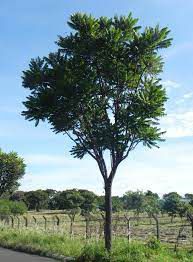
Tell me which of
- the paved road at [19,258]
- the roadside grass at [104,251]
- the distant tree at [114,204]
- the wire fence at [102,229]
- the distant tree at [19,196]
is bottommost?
the paved road at [19,258]

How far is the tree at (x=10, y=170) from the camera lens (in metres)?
55.8

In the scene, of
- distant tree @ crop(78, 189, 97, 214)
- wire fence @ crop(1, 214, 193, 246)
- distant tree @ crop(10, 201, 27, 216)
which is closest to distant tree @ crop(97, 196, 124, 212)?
distant tree @ crop(78, 189, 97, 214)

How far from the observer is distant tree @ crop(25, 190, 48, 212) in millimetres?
111125

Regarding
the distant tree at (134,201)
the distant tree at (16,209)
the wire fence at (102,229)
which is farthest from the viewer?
the distant tree at (134,201)

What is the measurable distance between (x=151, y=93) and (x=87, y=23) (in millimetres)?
2921

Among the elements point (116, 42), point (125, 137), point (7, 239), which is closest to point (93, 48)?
point (116, 42)

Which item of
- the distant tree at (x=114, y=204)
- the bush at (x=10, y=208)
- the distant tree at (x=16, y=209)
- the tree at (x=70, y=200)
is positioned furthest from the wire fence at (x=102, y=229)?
the tree at (x=70, y=200)

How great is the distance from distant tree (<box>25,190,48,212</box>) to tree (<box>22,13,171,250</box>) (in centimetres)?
9529

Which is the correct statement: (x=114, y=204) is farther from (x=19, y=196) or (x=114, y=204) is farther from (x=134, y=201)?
(x=19, y=196)

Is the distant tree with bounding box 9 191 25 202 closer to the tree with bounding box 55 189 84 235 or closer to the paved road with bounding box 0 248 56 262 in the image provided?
the tree with bounding box 55 189 84 235

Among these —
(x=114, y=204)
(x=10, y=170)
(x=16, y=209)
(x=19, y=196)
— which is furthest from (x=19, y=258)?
(x=19, y=196)

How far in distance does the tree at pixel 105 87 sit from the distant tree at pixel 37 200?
A: 95.3 metres

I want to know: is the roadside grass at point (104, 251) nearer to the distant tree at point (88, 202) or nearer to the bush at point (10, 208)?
the bush at point (10, 208)

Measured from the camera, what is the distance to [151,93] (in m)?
15.8
